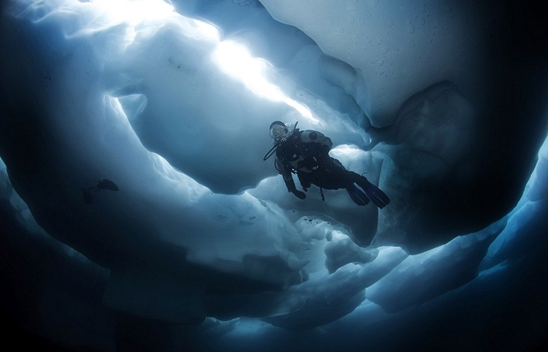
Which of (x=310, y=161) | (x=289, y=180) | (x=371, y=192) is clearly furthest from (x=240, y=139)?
(x=371, y=192)

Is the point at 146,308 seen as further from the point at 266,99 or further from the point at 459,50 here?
the point at 459,50

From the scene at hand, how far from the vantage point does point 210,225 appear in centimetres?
634

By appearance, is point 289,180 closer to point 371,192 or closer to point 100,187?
point 371,192

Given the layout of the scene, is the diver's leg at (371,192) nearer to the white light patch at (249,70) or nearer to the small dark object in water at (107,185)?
the white light patch at (249,70)

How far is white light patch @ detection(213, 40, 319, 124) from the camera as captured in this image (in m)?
4.32

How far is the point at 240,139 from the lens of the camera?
16.0 feet

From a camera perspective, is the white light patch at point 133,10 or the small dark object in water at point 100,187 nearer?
the white light patch at point 133,10

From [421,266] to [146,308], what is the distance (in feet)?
24.6

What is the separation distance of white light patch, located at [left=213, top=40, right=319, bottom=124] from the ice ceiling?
3 cm

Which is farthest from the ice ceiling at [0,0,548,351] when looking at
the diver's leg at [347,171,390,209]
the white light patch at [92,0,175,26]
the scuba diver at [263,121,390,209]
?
the diver's leg at [347,171,390,209]

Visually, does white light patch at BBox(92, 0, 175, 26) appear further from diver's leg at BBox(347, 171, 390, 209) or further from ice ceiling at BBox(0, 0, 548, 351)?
diver's leg at BBox(347, 171, 390, 209)

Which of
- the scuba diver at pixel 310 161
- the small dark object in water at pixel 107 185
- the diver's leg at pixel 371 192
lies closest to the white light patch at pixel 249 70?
the scuba diver at pixel 310 161

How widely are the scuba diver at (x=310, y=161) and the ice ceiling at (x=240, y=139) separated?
0.50 meters

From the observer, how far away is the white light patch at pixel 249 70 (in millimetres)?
4320
